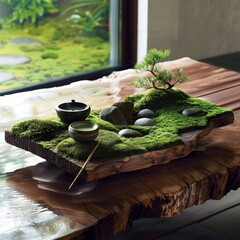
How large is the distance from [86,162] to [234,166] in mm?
443

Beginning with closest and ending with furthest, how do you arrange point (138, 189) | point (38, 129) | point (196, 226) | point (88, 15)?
1. point (138, 189)
2. point (38, 129)
3. point (196, 226)
4. point (88, 15)

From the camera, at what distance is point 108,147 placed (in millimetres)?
1635

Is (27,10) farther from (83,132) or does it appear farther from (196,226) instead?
(83,132)

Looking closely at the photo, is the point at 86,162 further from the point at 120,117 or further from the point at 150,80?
the point at 150,80

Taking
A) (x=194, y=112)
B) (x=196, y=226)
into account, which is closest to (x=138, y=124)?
(x=194, y=112)

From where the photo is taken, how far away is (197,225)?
7.48ft

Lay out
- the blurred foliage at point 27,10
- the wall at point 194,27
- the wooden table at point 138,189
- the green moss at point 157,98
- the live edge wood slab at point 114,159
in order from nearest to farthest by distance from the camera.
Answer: the wooden table at point 138,189 < the live edge wood slab at point 114,159 < the green moss at point 157,98 < the blurred foliage at point 27,10 < the wall at point 194,27

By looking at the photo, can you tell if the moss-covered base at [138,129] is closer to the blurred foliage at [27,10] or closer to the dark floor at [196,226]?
the dark floor at [196,226]

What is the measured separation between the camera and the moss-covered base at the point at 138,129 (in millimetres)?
1627

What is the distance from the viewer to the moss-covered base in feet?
5.34

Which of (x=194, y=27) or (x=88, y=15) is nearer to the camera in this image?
(x=88, y=15)

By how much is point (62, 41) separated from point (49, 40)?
0.34 feet

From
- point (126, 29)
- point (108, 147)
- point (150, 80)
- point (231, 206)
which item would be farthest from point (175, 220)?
point (126, 29)

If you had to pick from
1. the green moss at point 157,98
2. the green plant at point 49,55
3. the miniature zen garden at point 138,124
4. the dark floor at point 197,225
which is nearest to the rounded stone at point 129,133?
the miniature zen garden at point 138,124
